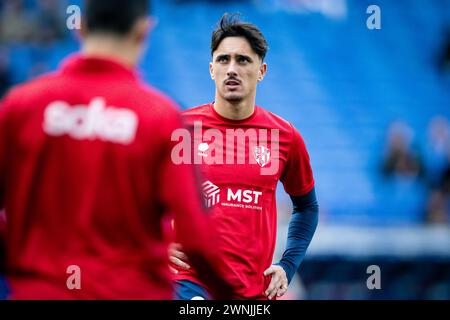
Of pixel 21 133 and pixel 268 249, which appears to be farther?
pixel 268 249

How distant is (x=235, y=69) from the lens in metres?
5.20

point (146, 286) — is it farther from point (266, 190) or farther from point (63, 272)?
point (266, 190)

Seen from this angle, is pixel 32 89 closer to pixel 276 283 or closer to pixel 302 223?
pixel 276 283

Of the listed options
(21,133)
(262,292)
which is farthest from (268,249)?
(21,133)

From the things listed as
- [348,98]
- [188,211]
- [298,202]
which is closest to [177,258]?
[298,202]

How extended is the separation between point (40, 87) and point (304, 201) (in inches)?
117

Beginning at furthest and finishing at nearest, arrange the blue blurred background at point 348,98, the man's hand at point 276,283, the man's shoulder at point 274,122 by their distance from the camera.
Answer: the blue blurred background at point 348,98, the man's shoulder at point 274,122, the man's hand at point 276,283

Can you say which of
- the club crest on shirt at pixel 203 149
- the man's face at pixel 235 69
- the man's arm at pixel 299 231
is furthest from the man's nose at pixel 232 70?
the man's arm at pixel 299 231

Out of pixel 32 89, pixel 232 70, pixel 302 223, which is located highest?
pixel 232 70

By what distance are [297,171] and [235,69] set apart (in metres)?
0.78

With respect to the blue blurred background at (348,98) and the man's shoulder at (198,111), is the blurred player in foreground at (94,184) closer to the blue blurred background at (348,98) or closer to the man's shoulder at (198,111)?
the man's shoulder at (198,111)

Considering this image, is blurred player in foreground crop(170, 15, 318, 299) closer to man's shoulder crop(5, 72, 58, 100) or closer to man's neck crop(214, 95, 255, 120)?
man's neck crop(214, 95, 255, 120)

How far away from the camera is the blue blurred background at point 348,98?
11711 millimetres

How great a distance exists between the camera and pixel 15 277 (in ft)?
8.96
